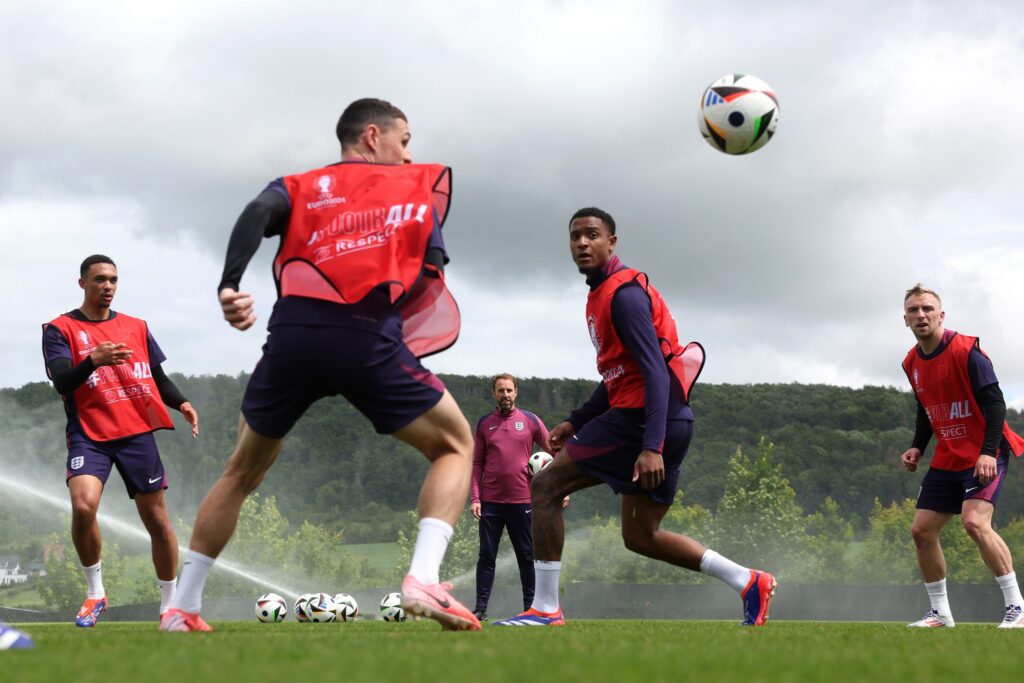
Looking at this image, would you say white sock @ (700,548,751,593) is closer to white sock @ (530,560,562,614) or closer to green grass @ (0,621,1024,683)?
white sock @ (530,560,562,614)

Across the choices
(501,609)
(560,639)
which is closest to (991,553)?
(560,639)

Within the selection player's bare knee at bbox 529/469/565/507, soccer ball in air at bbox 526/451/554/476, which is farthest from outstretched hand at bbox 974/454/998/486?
soccer ball in air at bbox 526/451/554/476

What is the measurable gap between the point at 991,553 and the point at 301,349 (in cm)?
722

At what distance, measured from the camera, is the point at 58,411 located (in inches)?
2272

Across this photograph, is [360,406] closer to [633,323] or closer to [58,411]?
[633,323]

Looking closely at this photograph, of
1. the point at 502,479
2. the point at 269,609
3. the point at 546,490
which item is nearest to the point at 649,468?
the point at 546,490

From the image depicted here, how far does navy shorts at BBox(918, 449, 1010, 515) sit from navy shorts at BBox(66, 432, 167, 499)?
690cm

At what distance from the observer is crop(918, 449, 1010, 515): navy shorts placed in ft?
31.8

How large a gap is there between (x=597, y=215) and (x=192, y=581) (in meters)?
3.99

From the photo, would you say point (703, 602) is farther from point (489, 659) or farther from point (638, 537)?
point (489, 659)

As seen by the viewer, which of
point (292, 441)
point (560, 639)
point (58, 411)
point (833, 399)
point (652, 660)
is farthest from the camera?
point (833, 399)

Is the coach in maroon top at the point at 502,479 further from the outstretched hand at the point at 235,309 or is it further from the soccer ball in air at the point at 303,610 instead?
the outstretched hand at the point at 235,309

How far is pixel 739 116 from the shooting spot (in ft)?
27.6

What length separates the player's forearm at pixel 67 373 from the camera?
8133 millimetres
